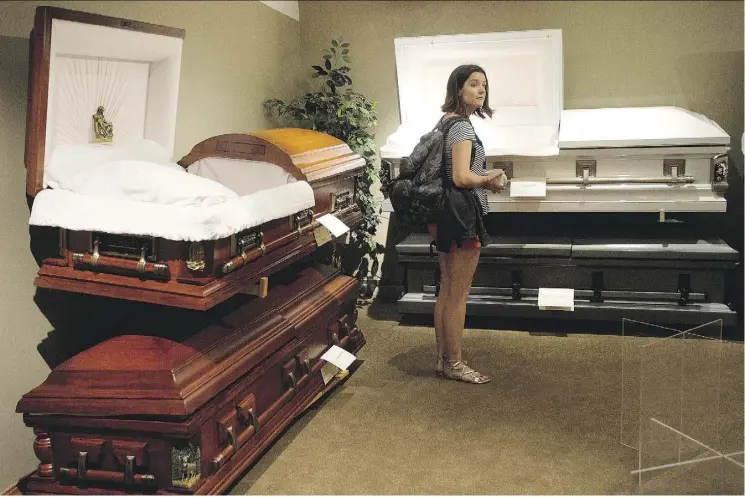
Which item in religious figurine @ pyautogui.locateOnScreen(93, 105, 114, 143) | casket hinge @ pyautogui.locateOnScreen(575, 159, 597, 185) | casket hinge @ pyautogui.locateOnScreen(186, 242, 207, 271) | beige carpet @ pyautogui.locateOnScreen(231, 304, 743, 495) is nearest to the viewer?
casket hinge @ pyautogui.locateOnScreen(186, 242, 207, 271)

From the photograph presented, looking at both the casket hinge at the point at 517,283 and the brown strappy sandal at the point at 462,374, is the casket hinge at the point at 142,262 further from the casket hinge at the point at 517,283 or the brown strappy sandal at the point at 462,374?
the casket hinge at the point at 517,283

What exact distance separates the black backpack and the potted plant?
137cm

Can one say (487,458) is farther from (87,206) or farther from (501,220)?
(501,220)

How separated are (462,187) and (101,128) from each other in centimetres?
143

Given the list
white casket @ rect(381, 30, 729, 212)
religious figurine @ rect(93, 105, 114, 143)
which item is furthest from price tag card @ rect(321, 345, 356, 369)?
white casket @ rect(381, 30, 729, 212)

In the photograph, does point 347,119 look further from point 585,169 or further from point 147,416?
point 147,416

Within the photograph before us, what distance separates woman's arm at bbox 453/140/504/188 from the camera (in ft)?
10.6

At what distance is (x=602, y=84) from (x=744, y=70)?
2.49ft

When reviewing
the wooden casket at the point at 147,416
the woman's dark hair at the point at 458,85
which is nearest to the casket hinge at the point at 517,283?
the woman's dark hair at the point at 458,85

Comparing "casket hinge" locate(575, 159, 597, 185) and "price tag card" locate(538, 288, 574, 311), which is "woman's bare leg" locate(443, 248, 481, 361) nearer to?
"price tag card" locate(538, 288, 574, 311)

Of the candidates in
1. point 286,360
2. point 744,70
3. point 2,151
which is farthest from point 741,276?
point 2,151

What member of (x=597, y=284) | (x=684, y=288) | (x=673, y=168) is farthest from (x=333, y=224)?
(x=684, y=288)

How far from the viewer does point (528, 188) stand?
416cm

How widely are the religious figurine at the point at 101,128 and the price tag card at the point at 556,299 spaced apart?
90.0 inches
